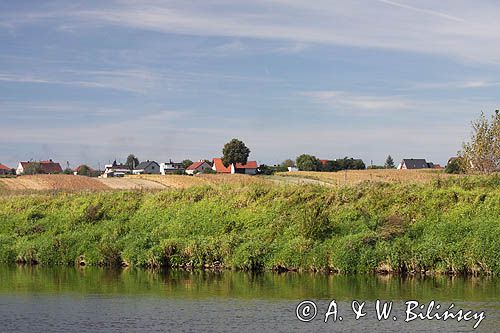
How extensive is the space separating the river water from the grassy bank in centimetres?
137

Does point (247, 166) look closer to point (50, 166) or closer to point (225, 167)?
point (225, 167)

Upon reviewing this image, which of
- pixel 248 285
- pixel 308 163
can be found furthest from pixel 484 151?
pixel 308 163

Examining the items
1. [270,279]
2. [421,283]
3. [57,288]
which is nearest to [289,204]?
[270,279]

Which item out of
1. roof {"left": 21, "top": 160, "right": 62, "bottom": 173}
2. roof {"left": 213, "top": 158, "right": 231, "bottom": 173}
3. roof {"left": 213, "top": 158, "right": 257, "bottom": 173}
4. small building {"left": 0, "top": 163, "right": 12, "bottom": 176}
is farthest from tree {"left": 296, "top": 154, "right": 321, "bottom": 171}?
small building {"left": 0, "top": 163, "right": 12, "bottom": 176}

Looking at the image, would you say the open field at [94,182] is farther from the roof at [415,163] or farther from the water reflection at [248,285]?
the roof at [415,163]

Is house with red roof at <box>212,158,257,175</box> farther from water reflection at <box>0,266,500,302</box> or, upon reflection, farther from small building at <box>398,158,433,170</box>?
water reflection at <box>0,266,500,302</box>

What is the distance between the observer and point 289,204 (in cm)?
3666

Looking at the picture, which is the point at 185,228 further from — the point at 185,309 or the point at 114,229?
the point at 185,309

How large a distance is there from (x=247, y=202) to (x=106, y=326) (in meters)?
18.2

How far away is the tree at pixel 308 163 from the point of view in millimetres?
140500

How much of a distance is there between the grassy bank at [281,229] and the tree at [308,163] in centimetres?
9929

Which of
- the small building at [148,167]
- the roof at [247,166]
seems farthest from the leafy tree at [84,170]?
the roof at [247,166]

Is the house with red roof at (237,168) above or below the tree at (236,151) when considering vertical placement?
below

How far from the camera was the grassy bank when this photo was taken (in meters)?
30.5
